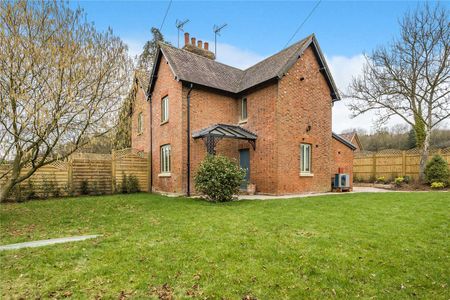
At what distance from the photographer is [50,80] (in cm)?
673

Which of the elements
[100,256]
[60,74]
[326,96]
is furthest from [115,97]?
[326,96]

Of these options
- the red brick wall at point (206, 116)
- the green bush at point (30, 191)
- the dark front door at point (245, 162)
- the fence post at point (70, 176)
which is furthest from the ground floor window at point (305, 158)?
the green bush at point (30, 191)

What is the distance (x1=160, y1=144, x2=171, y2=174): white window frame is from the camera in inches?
579

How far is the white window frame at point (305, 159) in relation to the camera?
1425 centimetres

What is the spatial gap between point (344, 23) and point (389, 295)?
1224 cm

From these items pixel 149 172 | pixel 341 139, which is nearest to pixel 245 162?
pixel 149 172

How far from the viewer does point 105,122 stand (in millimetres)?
7852

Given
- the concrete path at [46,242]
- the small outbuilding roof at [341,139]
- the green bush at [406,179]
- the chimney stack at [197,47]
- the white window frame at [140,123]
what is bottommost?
the concrete path at [46,242]

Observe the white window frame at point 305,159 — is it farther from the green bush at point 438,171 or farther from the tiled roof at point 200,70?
the green bush at point 438,171

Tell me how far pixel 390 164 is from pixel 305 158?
962 cm

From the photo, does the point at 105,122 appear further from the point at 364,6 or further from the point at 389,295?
the point at 364,6

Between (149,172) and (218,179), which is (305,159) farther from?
(149,172)

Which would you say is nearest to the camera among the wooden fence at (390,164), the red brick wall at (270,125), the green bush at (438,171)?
the red brick wall at (270,125)

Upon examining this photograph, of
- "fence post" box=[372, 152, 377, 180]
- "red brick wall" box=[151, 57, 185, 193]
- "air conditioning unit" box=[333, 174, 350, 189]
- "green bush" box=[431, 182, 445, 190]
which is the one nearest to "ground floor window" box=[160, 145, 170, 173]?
"red brick wall" box=[151, 57, 185, 193]
